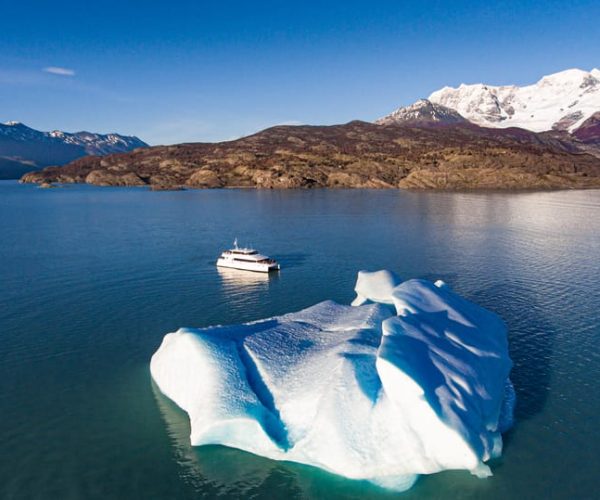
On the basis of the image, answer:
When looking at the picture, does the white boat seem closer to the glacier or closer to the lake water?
the lake water

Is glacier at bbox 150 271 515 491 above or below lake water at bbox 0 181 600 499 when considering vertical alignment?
above

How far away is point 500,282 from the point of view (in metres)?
49.5

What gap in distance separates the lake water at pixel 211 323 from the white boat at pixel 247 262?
6.92ft

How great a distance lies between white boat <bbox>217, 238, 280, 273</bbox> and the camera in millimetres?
54969

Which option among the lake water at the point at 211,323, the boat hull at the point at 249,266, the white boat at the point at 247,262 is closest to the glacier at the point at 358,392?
the lake water at the point at 211,323

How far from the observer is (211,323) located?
123ft

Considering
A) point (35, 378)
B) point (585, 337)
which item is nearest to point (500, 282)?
point (585, 337)

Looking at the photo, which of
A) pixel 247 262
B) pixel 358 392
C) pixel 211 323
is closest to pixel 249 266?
pixel 247 262

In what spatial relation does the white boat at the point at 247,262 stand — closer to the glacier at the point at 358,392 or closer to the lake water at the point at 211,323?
the lake water at the point at 211,323

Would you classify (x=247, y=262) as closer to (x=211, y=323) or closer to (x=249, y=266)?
(x=249, y=266)

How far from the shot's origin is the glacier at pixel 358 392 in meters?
18.9

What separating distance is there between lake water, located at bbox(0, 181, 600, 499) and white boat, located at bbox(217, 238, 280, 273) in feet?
6.92

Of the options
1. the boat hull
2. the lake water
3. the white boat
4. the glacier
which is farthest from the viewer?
→ the white boat

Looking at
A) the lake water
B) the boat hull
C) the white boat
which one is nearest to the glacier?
the lake water
